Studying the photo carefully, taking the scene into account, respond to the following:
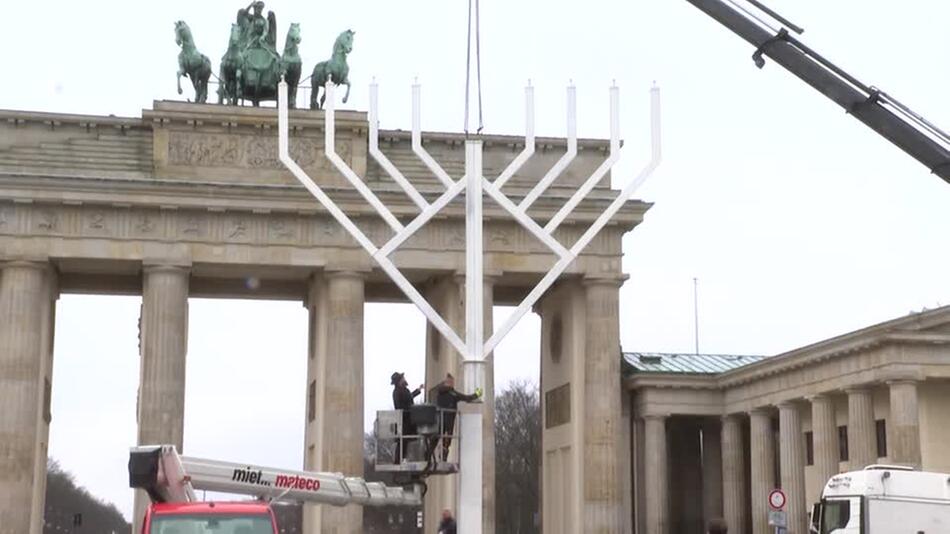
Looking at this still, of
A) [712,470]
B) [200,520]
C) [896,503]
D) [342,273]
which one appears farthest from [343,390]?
[200,520]

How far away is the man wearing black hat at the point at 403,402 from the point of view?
15102 millimetres

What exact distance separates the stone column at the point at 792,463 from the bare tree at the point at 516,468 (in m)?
39.8

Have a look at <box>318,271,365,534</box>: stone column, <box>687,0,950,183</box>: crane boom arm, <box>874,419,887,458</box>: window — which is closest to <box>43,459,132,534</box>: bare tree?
<box>318,271,365,534</box>: stone column

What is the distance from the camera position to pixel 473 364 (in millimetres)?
16547

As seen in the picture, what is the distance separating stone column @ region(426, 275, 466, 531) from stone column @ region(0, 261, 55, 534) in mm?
12188

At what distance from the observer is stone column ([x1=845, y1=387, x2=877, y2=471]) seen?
4284cm

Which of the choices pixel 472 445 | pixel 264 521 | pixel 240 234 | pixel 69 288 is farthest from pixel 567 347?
pixel 472 445

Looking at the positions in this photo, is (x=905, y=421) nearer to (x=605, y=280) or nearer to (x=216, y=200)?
(x=605, y=280)

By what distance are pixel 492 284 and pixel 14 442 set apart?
15146 millimetres

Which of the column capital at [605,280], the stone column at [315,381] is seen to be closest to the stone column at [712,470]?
the column capital at [605,280]

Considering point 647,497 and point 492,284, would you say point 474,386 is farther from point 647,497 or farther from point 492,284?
point 647,497

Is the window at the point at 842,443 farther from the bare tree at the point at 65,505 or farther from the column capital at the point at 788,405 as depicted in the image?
the bare tree at the point at 65,505

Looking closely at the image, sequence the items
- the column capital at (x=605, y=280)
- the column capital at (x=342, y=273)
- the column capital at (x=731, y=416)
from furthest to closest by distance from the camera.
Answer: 1. the column capital at (x=731, y=416)
2. the column capital at (x=605, y=280)
3. the column capital at (x=342, y=273)

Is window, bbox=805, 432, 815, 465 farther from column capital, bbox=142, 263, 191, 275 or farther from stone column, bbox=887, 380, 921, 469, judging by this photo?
column capital, bbox=142, 263, 191, 275
